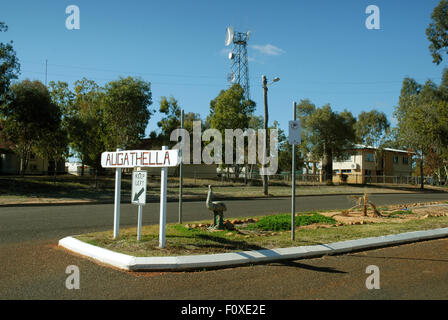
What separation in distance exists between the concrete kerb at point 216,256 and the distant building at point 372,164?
5089 cm

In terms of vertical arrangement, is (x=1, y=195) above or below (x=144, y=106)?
below

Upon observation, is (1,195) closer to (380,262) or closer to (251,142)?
(380,262)

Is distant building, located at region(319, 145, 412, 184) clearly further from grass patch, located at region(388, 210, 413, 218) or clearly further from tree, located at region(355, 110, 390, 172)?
grass patch, located at region(388, 210, 413, 218)

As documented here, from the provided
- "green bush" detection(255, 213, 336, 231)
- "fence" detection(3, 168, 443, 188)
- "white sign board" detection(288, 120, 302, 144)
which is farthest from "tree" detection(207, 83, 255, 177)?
"white sign board" detection(288, 120, 302, 144)

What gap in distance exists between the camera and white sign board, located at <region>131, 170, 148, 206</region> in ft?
25.2

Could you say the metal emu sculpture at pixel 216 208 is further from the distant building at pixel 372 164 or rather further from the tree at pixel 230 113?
the distant building at pixel 372 164

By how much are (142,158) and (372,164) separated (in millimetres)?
61018

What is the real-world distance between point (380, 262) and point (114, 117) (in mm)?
29179

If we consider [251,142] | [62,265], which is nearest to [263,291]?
[62,265]

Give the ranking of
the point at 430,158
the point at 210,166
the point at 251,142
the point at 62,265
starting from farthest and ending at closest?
1. the point at 430,158
2. the point at 210,166
3. the point at 251,142
4. the point at 62,265

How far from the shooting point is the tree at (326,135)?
4541 centimetres

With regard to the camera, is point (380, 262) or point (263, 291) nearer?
point (263, 291)

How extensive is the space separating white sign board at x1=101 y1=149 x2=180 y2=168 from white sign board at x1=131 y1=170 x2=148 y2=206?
0.62ft

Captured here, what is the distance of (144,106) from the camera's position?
3338 cm
